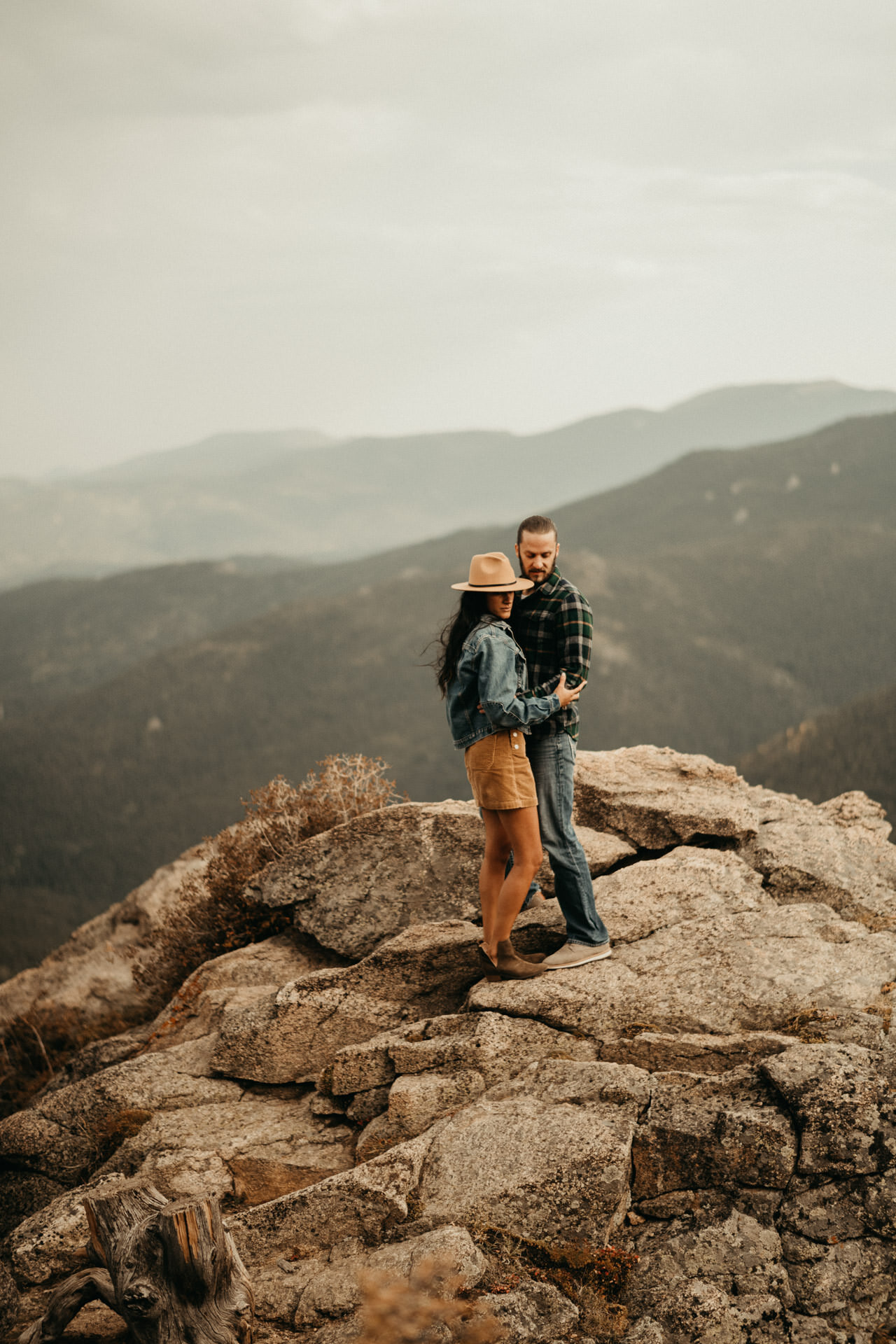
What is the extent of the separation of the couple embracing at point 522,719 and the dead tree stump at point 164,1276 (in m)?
2.87

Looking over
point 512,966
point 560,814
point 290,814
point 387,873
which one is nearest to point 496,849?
point 560,814

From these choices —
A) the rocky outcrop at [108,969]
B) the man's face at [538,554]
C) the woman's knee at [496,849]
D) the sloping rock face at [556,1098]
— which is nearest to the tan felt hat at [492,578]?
the man's face at [538,554]

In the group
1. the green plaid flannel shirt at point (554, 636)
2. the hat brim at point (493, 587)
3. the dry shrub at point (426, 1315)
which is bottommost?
the dry shrub at point (426, 1315)

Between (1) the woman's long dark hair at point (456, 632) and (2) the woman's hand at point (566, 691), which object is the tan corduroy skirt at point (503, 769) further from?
(1) the woman's long dark hair at point (456, 632)

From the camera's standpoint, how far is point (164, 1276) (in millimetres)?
5035

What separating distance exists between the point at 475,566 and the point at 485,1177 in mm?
3860

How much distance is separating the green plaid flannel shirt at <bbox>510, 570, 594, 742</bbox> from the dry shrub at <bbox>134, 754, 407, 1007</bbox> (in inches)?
174

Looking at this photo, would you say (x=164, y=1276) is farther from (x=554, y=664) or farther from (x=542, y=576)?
(x=542, y=576)

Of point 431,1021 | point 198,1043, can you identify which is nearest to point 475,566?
point 431,1021

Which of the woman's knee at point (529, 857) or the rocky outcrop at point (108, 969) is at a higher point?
the woman's knee at point (529, 857)

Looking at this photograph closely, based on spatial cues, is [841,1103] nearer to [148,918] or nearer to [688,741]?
[148,918]

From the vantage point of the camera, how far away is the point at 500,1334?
4523mm

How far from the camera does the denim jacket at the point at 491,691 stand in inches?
243

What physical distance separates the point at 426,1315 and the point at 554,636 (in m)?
4.21
